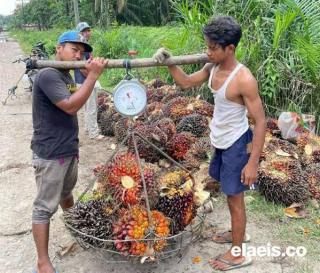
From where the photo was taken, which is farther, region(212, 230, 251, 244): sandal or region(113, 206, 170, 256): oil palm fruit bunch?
region(212, 230, 251, 244): sandal

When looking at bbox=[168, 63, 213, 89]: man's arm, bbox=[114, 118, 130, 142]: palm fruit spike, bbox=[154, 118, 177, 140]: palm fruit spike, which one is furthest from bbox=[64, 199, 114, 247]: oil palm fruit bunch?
bbox=[114, 118, 130, 142]: palm fruit spike

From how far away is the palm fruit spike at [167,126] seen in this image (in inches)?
186

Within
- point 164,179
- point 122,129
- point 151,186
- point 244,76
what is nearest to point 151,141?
point 122,129

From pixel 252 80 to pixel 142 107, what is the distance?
0.80m

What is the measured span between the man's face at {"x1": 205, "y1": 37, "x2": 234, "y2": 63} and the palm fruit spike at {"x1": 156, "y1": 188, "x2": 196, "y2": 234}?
3.47 ft

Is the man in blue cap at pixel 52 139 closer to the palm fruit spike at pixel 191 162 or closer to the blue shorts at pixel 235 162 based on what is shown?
the blue shorts at pixel 235 162

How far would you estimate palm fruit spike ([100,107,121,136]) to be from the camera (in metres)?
6.09

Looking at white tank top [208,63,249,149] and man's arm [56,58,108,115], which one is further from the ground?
man's arm [56,58,108,115]

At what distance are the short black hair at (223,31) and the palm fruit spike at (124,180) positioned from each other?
1.14 meters

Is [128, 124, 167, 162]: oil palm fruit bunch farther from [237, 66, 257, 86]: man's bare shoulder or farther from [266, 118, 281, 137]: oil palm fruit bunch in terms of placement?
[237, 66, 257, 86]: man's bare shoulder

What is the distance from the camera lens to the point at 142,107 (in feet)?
9.09

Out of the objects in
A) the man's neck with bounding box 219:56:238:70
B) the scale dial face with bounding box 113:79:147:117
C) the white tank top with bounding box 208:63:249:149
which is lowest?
the white tank top with bounding box 208:63:249:149

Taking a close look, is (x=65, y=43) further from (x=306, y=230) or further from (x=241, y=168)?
(x=306, y=230)

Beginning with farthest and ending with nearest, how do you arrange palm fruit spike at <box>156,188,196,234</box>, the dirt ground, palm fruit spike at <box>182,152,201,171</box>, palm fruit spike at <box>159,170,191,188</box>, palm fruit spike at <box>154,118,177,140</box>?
1. palm fruit spike at <box>154,118,177,140</box>
2. palm fruit spike at <box>182,152,201,171</box>
3. palm fruit spike at <box>159,170,191,188</box>
4. the dirt ground
5. palm fruit spike at <box>156,188,196,234</box>
